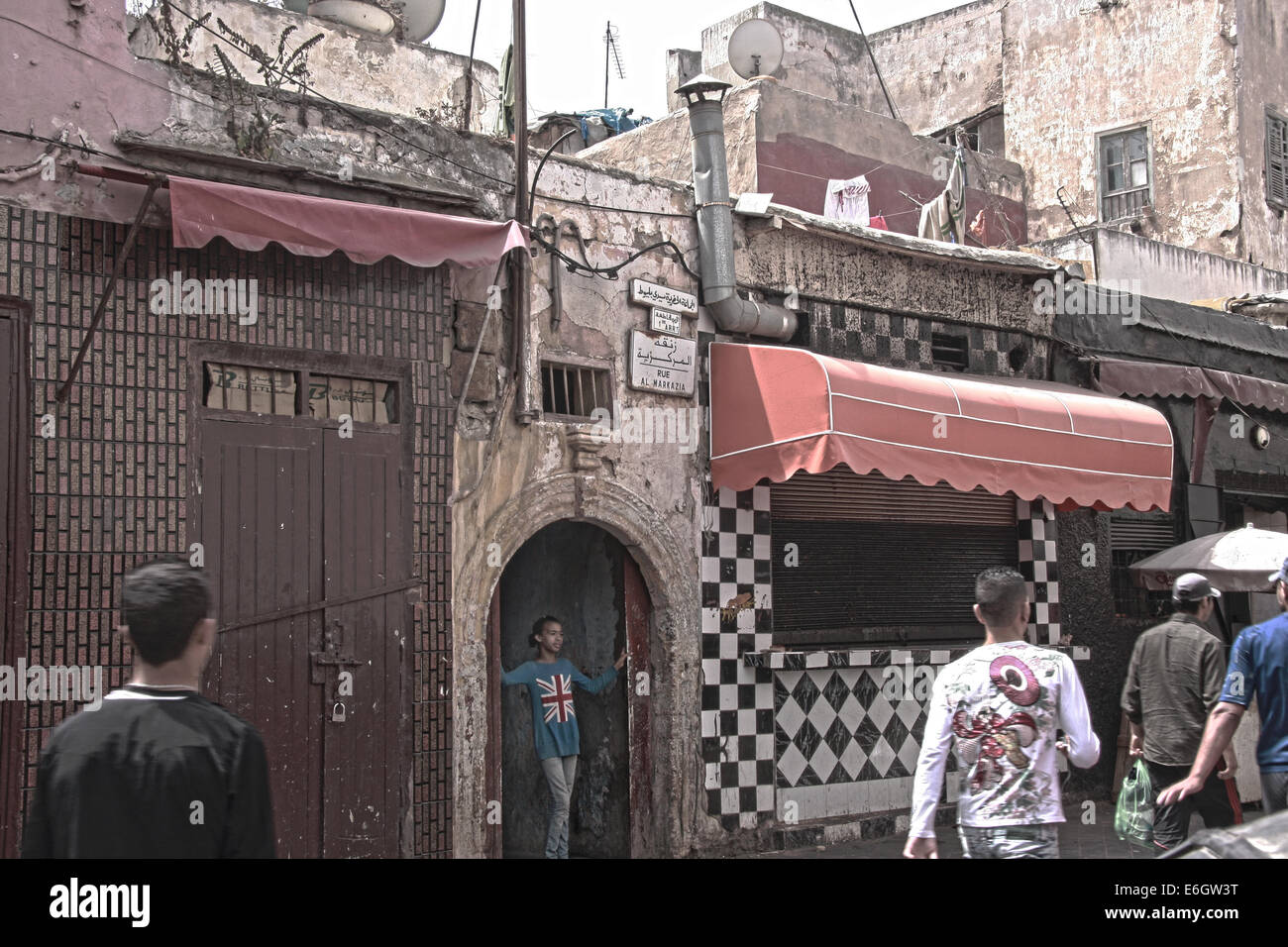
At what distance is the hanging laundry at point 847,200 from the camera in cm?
1304

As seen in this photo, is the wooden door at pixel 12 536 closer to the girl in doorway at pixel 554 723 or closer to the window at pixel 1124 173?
the girl in doorway at pixel 554 723

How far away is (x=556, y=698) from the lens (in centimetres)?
869

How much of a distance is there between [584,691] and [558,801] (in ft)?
3.72

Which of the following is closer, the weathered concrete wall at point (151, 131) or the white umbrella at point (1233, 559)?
the weathered concrete wall at point (151, 131)

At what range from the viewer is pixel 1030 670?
4.63 meters

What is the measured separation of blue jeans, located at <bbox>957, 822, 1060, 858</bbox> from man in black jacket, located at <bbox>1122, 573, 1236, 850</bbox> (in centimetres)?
195

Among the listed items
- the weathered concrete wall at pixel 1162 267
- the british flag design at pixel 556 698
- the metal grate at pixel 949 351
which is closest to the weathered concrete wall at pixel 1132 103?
the weathered concrete wall at pixel 1162 267

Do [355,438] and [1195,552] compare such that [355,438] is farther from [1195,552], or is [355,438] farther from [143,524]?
[1195,552]

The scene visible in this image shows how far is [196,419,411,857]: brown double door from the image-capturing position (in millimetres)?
7223

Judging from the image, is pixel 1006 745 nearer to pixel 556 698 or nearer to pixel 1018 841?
pixel 1018 841

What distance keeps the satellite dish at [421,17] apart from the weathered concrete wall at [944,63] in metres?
11.9

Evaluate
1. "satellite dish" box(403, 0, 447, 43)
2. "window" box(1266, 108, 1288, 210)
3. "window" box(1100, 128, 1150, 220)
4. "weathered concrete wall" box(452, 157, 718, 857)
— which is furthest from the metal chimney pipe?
"window" box(1266, 108, 1288, 210)

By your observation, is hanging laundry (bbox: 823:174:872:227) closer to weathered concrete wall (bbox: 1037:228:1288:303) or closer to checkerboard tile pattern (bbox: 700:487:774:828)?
weathered concrete wall (bbox: 1037:228:1288:303)

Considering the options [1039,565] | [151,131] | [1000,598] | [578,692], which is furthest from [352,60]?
[1000,598]
